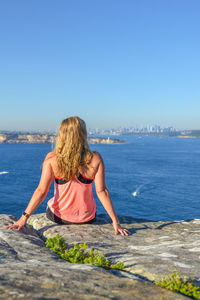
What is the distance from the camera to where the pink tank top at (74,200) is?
4629mm

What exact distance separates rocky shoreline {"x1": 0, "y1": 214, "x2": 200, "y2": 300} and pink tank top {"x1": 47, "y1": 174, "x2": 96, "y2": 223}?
0.19 m

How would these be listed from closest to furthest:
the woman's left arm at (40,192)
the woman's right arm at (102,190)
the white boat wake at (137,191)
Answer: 1. the woman's left arm at (40,192)
2. the woman's right arm at (102,190)
3. the white boat wake at (137,191)

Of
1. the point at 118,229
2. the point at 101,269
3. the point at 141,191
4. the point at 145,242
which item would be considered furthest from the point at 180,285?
the point at 141,191

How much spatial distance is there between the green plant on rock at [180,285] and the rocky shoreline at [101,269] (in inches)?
3.6

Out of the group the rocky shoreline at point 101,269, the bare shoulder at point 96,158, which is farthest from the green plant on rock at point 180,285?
the bare shoulder at point 96,158

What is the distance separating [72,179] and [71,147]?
60 cm

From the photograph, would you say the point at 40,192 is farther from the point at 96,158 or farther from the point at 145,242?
the point at 145,242

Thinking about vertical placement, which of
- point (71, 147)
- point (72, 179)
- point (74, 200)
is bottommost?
point (74, 200)

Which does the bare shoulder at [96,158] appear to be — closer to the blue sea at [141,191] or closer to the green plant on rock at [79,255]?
the green plant on rock at [79,255]

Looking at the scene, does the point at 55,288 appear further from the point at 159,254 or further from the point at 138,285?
the point at 159,254

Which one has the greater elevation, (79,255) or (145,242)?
(79,255)

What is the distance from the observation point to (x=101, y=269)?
9.20 feet

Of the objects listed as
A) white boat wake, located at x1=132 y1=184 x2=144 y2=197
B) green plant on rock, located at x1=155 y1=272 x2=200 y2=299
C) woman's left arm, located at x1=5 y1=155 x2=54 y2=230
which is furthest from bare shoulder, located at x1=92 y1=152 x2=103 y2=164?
white boat wake, located at x1=132 y1=184 x2=144 y2=197

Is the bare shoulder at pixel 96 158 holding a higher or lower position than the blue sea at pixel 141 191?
higher
